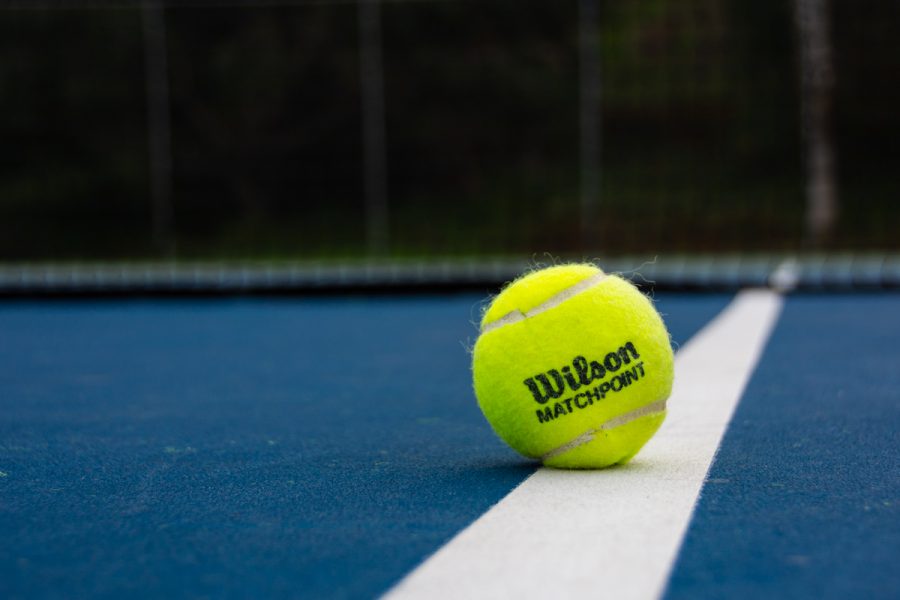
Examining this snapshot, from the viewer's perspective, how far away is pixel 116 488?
2.49 m

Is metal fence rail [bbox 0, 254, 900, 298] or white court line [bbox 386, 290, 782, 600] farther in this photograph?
metal fence rail [bbox 0, 254, 900, 298]

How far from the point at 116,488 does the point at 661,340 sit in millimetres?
1076

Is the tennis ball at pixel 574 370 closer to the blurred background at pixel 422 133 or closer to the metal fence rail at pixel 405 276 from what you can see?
the metal fence rail at pixel 405 276

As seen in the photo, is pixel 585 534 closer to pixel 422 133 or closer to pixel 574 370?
pixel 574 370

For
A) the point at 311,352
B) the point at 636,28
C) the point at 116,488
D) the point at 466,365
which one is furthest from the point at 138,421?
the point at 636,28

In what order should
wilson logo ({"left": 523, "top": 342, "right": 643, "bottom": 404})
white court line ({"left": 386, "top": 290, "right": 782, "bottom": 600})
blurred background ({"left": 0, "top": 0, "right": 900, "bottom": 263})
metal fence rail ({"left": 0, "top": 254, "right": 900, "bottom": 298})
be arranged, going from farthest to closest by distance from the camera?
blurred background ({"left": 0, "top": 0, "right": 900, "bottom": 263}) → metal fence rail ({"left": 0, "top": 254, "right": 900, "bottom": 298}) → wilson logo ({"left": 523, "top": 342, "right": 643, "bottom": 404}) → white court line ({"left": 386, "top": 290, "right": 782, "bottom": 600})

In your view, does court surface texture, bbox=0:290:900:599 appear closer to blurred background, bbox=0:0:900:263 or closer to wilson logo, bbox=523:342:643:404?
wilson logo, bbox=523:342:643:404

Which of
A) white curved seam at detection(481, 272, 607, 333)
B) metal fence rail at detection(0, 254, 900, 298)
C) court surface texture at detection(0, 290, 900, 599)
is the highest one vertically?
white curved seam at detection(481, 272, 607, 333)

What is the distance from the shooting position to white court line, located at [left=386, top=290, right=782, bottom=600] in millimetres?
1743

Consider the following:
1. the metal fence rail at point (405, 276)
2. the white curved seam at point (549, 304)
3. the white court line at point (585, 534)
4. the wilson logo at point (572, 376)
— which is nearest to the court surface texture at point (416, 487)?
the white court line at point (585, 534)

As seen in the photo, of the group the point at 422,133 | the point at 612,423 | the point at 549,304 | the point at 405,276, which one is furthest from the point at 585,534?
the point at 422,133

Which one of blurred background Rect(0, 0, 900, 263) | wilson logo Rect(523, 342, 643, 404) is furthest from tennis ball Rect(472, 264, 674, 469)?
blurred background Rect(0, 0, 900, 263)

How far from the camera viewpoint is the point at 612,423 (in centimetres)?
248

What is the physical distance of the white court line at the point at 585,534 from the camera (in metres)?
1.74
